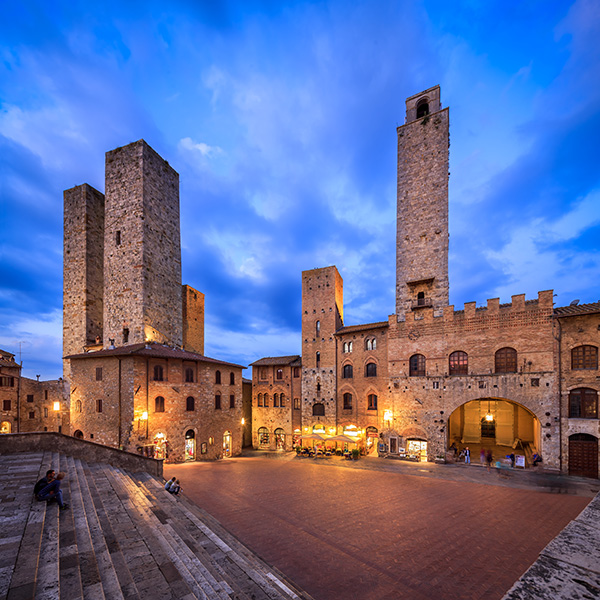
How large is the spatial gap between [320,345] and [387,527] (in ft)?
65.8

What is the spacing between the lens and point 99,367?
74.2 ft

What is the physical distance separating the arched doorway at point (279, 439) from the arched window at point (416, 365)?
51.3 feet

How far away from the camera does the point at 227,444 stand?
27531mm

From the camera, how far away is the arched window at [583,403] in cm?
1883

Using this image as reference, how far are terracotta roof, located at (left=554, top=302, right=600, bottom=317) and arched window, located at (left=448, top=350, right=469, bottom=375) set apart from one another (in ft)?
21.1

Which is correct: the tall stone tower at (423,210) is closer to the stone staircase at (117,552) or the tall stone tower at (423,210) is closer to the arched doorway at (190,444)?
the arched doorway at (190,444)

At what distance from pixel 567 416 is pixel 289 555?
20397 millimetres

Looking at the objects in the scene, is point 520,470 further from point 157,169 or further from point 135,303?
point 157,169

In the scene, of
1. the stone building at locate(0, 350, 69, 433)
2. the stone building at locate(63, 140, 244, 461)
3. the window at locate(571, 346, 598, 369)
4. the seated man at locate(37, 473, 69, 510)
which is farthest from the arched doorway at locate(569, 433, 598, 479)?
the stone building at locate(0, 350, 69, 433)

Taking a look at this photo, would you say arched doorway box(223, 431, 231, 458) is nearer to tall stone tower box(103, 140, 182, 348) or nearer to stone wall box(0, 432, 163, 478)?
tall stone tower box(103, 140, 182, 348)

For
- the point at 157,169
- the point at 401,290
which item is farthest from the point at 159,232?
the point at 401,290

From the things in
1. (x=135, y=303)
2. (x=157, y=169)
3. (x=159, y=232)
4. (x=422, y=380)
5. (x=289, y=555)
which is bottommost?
(x=289, y=555)

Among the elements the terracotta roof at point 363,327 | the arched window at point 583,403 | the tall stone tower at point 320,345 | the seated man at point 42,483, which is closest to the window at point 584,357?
the arched window at point 583,403

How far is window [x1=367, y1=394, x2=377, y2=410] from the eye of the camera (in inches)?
1073
